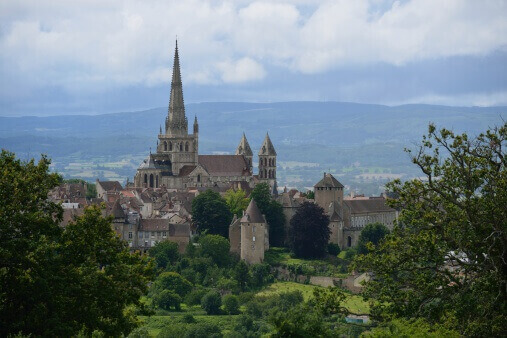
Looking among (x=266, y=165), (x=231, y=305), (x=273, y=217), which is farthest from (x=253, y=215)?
(x=266, y=165)

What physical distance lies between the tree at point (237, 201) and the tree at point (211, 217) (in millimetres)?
2968

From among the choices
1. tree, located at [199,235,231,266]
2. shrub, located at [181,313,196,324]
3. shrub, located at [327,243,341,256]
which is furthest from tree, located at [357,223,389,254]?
shrub, located at [181,313,196,324]

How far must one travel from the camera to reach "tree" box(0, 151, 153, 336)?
3269 cm

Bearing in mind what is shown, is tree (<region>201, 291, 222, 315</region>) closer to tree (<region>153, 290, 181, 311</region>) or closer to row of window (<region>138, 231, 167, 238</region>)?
tree (<region>153, 290, 181, 311</region>)

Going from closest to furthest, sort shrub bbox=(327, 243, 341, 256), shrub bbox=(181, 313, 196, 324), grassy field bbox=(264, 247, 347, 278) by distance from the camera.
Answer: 1. shrub bbox=(181, 313, 196, 324)
2. grassy field bbox=(264, 247, 347, 278)
3. shrub bbox=(327, 243, 341, 256)

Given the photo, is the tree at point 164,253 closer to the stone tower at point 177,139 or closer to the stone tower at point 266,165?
the stone tower at point 177,139

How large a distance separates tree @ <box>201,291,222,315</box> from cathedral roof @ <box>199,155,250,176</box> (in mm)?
52316

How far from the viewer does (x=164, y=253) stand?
88375 mm

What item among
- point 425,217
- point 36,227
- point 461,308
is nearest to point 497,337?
point 461,308

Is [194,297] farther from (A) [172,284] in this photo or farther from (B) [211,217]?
(B) [211,217]

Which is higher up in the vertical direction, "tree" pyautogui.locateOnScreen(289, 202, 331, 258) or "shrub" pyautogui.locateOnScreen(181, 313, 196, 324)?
"tree" pyautogui.locateOnScreen(289, 202, 331, 258)

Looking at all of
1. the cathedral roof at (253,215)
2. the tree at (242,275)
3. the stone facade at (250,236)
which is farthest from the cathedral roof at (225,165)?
the tree at (242,275)

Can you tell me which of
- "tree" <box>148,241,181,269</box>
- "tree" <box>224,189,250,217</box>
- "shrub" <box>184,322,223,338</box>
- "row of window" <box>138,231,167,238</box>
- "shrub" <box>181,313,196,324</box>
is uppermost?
"tree" <box>224,189,250,217</box>

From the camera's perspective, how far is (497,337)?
103 feet
